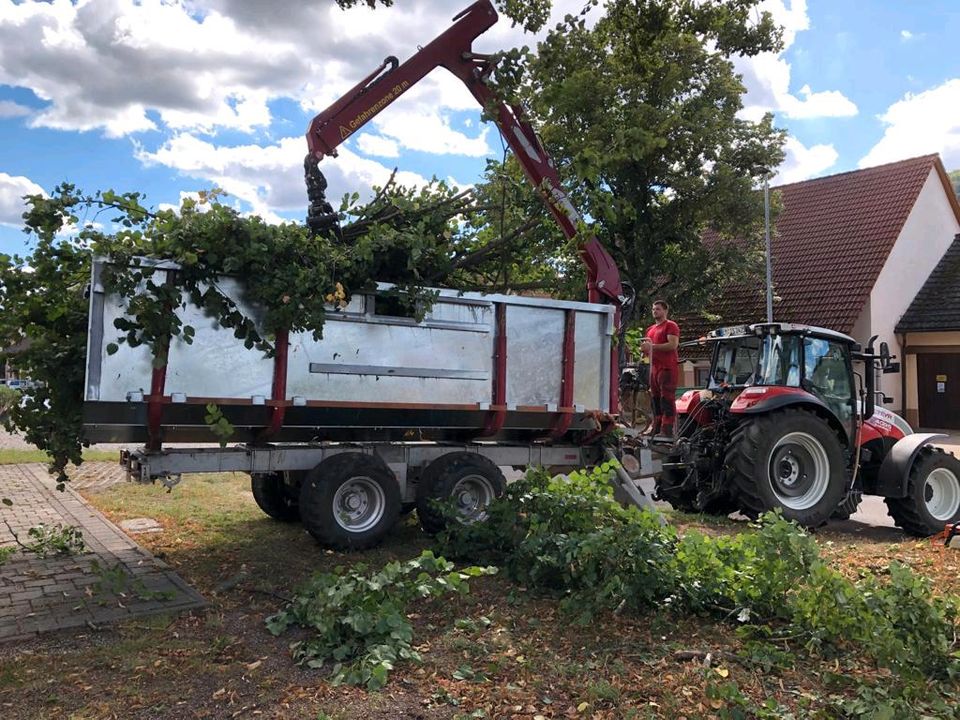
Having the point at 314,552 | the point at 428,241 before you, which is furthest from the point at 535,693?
the point at 428,241

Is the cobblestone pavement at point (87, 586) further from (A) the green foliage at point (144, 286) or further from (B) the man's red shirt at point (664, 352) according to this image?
(B) the man's red shirt at point (664, 352)

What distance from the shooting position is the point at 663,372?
30.7ft

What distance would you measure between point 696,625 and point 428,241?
3.66 metres

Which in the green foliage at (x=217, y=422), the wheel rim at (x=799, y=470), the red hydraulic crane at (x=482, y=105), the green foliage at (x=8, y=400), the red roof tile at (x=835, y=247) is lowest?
the wheel rim at (x=799, y=470)

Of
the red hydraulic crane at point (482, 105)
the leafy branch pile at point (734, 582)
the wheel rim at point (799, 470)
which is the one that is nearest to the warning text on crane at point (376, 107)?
the red hydraulic crane at point (482, 105)

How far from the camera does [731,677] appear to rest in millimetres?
3857

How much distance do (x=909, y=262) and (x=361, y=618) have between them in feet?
74.1

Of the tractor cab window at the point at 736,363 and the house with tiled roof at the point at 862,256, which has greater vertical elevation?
the house with tiled roof at the point at 862,256

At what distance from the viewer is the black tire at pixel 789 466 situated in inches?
308

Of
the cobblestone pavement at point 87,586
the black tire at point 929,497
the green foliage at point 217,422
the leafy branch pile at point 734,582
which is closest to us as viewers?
the leafy branch pile at point 734,582

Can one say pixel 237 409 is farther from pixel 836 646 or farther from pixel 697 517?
pixel 697 517

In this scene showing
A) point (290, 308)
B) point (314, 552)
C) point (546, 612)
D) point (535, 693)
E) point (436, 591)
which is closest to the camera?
point (535, 693)

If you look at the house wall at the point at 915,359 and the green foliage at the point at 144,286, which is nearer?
the green foliage at the point at 144,286

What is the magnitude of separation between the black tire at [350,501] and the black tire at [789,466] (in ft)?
11.8
